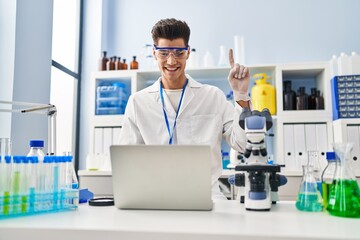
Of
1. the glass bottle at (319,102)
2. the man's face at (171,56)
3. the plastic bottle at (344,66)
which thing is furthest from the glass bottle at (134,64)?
the plastic bottle at (344,66)

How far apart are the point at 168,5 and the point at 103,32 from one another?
0.66 m

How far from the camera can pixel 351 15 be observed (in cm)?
283

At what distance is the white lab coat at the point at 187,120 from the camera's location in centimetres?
172

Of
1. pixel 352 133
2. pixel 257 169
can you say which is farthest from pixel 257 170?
pixel 352 133

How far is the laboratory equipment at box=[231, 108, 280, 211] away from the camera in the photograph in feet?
3.01

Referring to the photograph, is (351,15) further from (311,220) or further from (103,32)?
(311,220)

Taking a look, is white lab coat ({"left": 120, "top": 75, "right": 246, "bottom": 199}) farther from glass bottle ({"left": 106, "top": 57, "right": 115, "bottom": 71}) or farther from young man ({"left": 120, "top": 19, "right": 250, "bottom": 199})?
glass bottle ({"left": 106, "top": 57, "right": 115, "bottom": 71})

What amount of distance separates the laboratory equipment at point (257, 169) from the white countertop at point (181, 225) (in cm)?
4

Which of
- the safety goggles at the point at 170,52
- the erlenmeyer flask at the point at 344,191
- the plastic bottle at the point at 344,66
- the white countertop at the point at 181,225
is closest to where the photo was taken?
the white countertop at the point at 181,225

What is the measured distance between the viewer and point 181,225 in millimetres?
736

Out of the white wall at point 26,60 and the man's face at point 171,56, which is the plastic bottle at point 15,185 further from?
the white wall at point 26,60

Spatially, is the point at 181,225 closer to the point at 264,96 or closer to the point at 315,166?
the point at 315,166

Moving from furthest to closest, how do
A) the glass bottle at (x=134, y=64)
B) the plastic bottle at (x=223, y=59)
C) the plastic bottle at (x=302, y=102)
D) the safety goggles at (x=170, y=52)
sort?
the glass bottle at (x=134, y=64) < the plastic bottle at (x=223, y=59) < the plastic bottle at (x=302, y=102) < the safety goggles at (x=170, y=52)

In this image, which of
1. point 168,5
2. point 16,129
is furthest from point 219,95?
point 168,5
